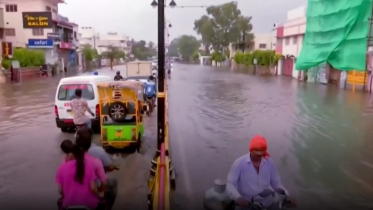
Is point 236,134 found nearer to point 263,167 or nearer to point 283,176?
point 283,176

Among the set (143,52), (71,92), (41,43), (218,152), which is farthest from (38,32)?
(143,52)

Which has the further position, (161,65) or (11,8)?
(11,8)

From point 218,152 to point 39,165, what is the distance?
3842 mm

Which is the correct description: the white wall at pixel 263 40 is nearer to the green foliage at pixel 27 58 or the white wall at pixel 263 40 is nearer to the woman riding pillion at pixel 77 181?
the green foliage at pixel 27 58

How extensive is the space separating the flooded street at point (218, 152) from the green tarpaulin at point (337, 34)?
7.60 metres

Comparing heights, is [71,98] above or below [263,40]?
below

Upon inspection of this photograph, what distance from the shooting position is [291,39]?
44031 millimetres

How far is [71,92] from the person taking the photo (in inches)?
416

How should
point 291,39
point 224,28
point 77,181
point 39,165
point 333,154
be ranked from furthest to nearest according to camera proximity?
point 224,28, point 291,39, point 333,154, point 39,165, point 77,181

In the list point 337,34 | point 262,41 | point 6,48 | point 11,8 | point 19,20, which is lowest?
point 6,48

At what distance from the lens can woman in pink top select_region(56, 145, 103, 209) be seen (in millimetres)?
3604

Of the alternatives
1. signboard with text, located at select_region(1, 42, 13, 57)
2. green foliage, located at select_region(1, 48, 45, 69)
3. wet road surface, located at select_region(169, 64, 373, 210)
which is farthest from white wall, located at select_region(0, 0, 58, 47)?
wet road surface, located at select_region(169, 64, 373, 210)

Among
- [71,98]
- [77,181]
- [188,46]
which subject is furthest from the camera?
[188,46]

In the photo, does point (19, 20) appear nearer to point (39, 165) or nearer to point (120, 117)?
point (120, 117)
